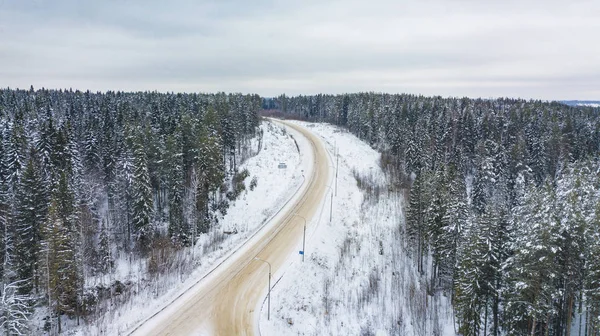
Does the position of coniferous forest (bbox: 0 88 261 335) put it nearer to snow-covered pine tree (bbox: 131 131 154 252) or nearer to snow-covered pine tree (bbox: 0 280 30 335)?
snow-covered pine tree (bbox: 131 131 154 252)

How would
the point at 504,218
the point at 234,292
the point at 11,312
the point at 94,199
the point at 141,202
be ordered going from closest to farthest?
1. the point at 11,312
2. the point at 504,218
3. the point at 234,292
4. the point at 141,202
5. the point at 94,199

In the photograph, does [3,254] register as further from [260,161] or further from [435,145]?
[435,145]

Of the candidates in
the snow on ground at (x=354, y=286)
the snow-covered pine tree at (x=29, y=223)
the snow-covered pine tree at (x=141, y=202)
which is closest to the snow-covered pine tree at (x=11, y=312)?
the snow-covered pine tree at (x=29, y=223)

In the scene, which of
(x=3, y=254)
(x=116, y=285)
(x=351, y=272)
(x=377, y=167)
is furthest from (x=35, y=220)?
(x=377, y=167)

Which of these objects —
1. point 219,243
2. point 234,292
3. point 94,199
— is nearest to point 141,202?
point 94,199

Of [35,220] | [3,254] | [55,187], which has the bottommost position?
[3,254]

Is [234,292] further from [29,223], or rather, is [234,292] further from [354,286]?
[29,223]
